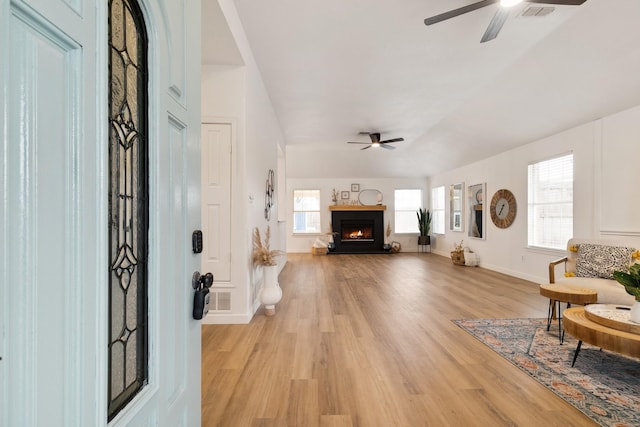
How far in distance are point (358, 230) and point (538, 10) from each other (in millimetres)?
8246

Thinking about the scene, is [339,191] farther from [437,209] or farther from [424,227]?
[437,209]

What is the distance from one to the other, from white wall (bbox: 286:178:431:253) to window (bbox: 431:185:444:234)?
0.40 metres

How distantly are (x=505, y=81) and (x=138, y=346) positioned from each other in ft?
16.8

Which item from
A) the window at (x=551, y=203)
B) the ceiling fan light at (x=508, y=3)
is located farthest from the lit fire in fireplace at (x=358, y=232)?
the ceiling fan light at (x=508, y=3)

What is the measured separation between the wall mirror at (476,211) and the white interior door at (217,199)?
6.03 m

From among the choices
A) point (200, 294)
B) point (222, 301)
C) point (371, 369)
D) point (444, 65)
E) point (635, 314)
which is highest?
point (444, 65)

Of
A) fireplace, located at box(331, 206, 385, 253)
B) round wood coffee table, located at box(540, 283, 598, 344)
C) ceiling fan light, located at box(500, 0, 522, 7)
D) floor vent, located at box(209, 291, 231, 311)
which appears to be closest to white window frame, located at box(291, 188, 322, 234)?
fireplace, located at box(331, 206, 385, 253)

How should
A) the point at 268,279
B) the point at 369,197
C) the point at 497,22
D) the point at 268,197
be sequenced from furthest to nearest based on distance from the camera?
the point at 369,197 < the point at 268,197 < the point at 268,279 < the point at 497,22

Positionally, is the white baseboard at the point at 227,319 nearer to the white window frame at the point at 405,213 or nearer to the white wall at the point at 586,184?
the white wall at the point at 586,184

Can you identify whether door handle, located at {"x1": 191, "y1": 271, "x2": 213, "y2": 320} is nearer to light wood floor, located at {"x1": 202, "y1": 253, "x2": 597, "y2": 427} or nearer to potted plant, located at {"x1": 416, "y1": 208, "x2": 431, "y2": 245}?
light wood floor, located at {"x1": 202, "y1": 253, "x2": 597, "y2": 427}

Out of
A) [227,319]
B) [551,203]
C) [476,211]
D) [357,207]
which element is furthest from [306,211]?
[227,319]

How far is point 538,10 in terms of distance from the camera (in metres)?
2.86

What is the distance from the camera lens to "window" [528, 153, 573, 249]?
5.20 metres
